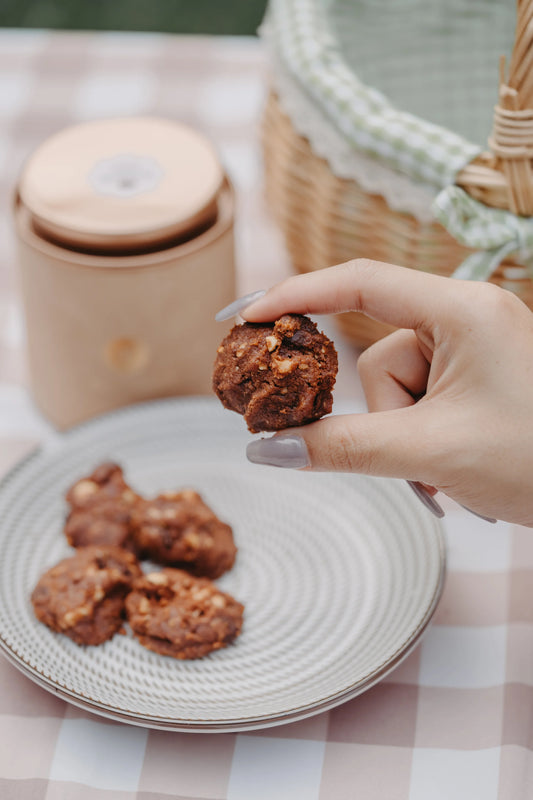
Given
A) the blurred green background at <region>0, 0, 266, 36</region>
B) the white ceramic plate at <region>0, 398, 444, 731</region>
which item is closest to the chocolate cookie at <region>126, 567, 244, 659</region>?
the white ceramic plate at <region>0, 398, 444, 731</region>

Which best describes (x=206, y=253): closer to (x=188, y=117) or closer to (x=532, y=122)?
(x=532, y=122)

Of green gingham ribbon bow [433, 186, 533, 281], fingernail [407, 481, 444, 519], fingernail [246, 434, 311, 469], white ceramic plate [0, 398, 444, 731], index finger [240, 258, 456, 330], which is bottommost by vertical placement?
white ceramic plate [0, 398, 444, 731]

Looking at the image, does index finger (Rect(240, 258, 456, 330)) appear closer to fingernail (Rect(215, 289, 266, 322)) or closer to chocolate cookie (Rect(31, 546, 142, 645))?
fingernail (Rect(215, 289, 266, 322))

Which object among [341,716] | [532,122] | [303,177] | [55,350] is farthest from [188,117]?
[341,716]

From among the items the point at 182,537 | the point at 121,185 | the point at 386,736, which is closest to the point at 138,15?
the point at 121,185

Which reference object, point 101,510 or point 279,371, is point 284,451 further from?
point 101,510

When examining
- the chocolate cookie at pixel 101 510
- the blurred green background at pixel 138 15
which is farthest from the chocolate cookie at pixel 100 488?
the blurred green background at pixel 138 15

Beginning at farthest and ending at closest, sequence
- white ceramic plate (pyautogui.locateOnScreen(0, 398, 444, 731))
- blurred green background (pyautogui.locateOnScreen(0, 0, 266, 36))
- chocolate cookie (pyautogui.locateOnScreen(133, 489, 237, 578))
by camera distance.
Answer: blurred green background (pyautogui.locateOnScreen(0, 0, 266, 36)), chocolate cookie (pyautogui.locateOnScreen(133, 489, 237, 578)), white ceramic plate (pyautogui.locateOnScreen(0, 398, 444, 731))
